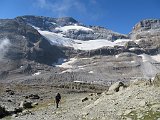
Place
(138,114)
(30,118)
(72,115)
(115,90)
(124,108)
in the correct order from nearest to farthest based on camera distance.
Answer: (138,114) < (124,108) < (72,115) < (30,118) < (115,90)

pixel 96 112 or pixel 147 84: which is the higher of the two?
pixel 147 84

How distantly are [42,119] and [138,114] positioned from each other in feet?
41.0

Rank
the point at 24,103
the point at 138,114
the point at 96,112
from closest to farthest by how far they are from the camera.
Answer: the point at 138,114, the point at 96,112, the point at 24,103

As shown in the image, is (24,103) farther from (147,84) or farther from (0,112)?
(147,84)

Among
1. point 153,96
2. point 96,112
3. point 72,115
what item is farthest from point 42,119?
point 153,96

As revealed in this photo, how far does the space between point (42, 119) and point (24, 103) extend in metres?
23.3

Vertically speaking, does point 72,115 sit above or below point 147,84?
below

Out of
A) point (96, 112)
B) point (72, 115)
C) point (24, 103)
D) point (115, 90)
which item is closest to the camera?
point (96, 112)

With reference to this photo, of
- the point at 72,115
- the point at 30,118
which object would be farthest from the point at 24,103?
the point at 72,115

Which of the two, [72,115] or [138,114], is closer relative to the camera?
[138,114]

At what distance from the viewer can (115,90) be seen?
47531 millimetres

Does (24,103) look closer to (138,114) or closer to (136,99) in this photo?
(136,99)

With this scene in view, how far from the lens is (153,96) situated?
34.6 m

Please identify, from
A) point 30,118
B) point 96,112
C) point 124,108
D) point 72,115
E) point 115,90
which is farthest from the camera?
point 115,90
